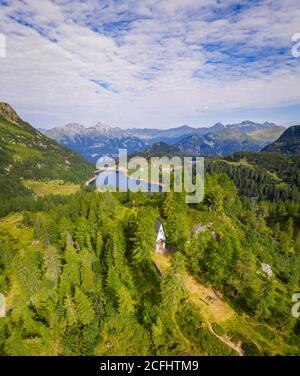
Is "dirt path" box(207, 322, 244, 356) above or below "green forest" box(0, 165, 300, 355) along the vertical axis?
below

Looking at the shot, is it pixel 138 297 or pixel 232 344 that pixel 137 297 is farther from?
pixel 232 344

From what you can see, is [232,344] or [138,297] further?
[138,297]

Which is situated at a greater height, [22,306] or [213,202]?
[213,202]

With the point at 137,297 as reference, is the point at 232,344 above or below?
below

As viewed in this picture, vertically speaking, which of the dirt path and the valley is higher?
the valley

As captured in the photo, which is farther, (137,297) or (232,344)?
(137,297)

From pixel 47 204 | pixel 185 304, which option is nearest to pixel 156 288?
pixel 185 304

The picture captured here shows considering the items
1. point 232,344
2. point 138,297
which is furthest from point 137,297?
point 232,344

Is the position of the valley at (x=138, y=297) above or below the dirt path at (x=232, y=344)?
above

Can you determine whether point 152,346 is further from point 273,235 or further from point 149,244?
point 273,235

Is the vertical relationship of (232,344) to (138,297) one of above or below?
below

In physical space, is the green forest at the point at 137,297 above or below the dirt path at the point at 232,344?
above
